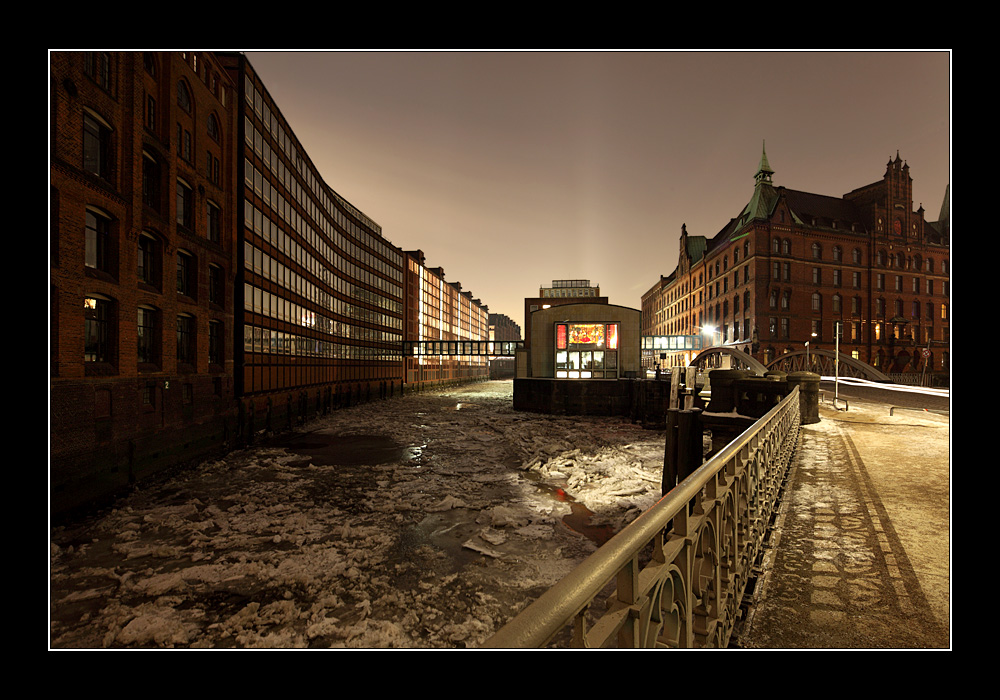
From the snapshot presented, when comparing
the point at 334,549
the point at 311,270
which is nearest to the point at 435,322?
the point at 311,270

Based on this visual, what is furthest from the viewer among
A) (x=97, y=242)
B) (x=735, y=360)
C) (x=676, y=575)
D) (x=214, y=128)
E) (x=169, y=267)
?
(x=735, y=360)

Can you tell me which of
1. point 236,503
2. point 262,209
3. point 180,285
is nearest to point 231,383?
point 180,285

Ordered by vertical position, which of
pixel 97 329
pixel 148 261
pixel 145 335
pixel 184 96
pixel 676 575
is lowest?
pixel 676 575

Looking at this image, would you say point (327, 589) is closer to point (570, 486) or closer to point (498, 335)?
point (570, 486)

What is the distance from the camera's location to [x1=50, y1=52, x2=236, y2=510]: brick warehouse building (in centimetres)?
1473

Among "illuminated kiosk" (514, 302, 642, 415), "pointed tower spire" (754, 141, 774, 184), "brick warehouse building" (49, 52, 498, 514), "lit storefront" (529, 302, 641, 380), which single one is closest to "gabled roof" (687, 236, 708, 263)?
"pointed tower spire" (754, 141, 774, 184)

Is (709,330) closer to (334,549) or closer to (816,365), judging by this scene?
(816,365)

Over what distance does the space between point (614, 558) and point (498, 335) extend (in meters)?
171

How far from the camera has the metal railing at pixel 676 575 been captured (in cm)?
140

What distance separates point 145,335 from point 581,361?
117 feet

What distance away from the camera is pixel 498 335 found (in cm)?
17262

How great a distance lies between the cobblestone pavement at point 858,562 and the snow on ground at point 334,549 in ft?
12.9

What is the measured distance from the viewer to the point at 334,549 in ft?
34.1
